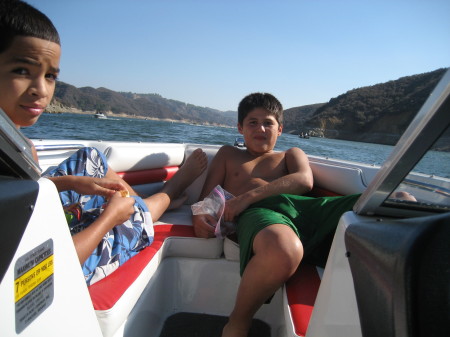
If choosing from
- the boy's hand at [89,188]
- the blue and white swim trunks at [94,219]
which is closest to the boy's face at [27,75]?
the boy's hand at [89,188]

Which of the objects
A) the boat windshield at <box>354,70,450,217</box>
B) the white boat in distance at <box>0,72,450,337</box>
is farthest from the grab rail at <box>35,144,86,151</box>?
the boat windshield at <box>354,70,450,217</box>

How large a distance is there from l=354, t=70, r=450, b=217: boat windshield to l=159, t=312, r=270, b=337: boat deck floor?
42.2 inches

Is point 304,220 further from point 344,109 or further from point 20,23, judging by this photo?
point 344,109

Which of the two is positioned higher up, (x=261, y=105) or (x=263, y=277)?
(x=261, y=105)

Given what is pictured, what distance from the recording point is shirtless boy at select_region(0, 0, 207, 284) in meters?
0.95

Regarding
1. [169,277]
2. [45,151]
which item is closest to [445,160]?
[169,277]

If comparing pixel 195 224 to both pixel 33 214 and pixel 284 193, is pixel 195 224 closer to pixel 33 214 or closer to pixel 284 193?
pixel 284 193

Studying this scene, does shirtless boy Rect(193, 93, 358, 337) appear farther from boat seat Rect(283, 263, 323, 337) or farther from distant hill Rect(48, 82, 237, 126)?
distant hill Rect(48, 82, 237, 126)

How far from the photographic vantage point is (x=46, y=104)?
3.81 feet

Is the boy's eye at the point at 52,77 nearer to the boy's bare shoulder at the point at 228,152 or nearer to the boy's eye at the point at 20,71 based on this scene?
the boy's eye at the point at 20,71

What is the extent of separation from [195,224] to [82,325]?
986 millimetres

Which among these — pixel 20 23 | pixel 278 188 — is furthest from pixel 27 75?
pixel 278 188

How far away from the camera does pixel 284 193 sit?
1.73 m

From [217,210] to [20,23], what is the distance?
120 cm
